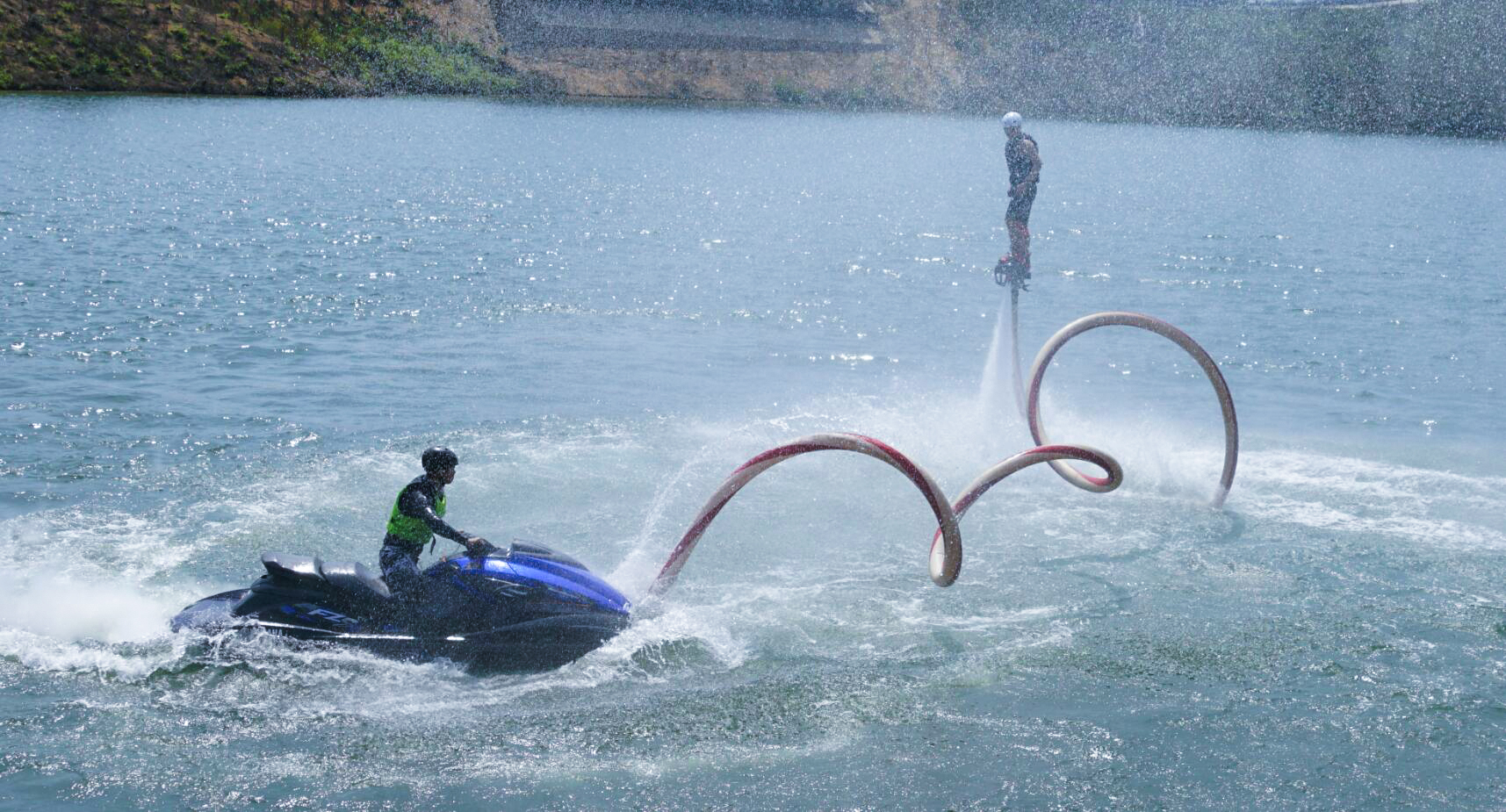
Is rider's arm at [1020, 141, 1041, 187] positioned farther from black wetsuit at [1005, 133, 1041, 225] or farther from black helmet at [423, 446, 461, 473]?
black helmet at [423, 446, 461, 473]

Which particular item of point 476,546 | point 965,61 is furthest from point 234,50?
point 476,546

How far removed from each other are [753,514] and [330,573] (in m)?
5.77

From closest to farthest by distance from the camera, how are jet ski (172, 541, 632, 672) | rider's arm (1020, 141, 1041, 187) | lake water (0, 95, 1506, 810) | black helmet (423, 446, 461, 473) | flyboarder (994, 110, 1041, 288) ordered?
1. lake water (0, 95, 1506, 810)
2. black helmet (423, 446, 461, 473)
3. jet ski (172, 541, 632, 672)
4. flyboarder (994, 110, 1041, 288)
5. rider's arm (1020, 141, 1041, 187)

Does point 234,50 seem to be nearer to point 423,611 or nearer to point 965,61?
point 965,61

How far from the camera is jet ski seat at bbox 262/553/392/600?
417 inches

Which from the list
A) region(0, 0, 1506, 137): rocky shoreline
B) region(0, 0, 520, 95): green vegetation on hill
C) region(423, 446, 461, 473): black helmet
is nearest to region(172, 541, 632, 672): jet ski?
region(423, 446, 461, 473): black helmet

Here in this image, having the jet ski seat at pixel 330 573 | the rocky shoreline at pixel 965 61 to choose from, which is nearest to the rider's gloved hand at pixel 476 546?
the jet ski seat at pixel 330 573

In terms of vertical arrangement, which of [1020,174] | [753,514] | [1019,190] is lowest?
[753,514]

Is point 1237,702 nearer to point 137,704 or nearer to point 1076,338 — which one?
point 137,704

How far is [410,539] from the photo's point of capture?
10750 mm

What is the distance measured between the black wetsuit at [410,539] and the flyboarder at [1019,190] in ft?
28.6

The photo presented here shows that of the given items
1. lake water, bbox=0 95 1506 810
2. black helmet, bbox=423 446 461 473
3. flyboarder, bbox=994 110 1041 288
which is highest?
flyboarder, bbox=994 110 1041 288

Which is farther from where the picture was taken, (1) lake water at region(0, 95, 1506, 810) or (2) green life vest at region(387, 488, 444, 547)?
(2) green life vest at region(387, 488, 444, 547)

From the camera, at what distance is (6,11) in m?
74.6
